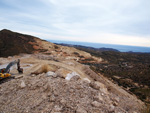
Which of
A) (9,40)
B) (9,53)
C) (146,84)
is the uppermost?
(9,40)

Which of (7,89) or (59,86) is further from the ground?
(59,86)

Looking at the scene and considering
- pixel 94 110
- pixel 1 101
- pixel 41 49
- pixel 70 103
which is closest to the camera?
pixel 94 110

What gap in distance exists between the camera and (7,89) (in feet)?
22.7

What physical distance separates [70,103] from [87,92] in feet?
5.30

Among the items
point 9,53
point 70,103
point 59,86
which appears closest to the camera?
point 70,103

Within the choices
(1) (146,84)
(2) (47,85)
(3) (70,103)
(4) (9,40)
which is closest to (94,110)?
(3) (70,103)

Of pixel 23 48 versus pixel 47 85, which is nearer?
pixel 47 85

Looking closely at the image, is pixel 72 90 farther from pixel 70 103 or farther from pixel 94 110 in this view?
pixel 94 110

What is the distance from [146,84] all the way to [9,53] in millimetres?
37050

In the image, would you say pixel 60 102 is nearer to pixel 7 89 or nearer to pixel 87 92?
pixel 87 92

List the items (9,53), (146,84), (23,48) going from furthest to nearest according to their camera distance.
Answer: (23,48), (9,53), (146,84)

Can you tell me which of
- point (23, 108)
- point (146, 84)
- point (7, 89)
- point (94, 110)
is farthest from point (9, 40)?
point (146, 84)

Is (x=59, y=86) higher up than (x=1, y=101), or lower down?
higher up

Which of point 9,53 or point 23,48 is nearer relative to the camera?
point 9,53
